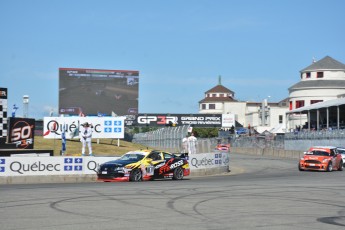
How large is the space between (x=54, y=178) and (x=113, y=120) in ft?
64.5

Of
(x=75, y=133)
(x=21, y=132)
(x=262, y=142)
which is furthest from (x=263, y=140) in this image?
(x=21, y=132)

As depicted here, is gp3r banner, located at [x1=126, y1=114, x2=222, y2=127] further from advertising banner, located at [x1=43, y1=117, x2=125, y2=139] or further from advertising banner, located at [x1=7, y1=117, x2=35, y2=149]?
advertising banner, located at [x1=7, y1=117, x2=35, y2=149]

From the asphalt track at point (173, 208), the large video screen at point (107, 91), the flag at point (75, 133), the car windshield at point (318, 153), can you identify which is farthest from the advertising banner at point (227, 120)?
the asphalt track at point (173, 208)

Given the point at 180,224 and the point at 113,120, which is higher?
the point at 113,120

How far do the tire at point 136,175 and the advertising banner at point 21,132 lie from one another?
9.46 meters

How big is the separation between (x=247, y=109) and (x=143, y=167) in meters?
114

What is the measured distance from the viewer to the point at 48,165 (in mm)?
25328

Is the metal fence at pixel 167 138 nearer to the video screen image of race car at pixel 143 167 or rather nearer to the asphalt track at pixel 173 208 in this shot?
the video screen image of race car at pixel 143 167

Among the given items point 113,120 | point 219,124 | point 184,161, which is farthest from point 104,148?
point 219,124

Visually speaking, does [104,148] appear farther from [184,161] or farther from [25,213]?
[25,213]

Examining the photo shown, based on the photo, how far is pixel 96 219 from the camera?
39.1ft

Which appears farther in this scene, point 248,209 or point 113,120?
point 113,120

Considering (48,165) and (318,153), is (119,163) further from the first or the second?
(318,153)

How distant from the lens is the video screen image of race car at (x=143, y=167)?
2425 cm
